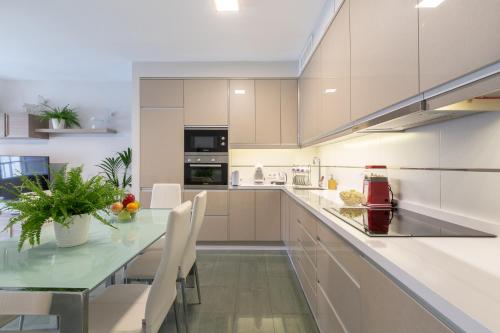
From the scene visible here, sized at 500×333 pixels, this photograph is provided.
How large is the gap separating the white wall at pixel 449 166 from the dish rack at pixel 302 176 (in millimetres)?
1463

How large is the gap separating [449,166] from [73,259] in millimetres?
1875

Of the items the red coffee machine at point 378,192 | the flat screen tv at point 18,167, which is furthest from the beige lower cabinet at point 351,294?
the flat screen tv at point 18,167

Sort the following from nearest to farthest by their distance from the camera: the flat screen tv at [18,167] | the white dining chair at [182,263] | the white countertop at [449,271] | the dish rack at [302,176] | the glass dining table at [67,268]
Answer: the white countertop at [449,271]
the glass dining table at [67,268]
the white dining chair at [182,263]
the dish rack at [302,176]
the flat screen tv at [18,167]

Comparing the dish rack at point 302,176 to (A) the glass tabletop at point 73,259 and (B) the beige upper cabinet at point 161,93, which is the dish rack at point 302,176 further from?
(A) the glass tabletop at point 73,259

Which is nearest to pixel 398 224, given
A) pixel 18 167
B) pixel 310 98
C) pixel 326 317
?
pixel 326 317

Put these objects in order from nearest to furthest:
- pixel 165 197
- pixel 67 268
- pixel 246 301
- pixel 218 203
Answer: pixel 67 268 < pixel 246 301 < pixel 165 197 < pixel 218 203

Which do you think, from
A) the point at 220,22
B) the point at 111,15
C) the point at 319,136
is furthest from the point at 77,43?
the point at 319,136

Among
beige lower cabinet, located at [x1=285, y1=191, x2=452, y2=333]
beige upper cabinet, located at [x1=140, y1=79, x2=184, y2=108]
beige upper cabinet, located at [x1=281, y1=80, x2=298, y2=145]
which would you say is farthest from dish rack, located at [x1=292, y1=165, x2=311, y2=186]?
beige upper cabinet, located at [x1=140, y1=79, x2=184, y2=108]

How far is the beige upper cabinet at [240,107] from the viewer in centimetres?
394

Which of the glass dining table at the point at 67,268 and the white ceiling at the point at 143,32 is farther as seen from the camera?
the white ceiling at the point at 143,32

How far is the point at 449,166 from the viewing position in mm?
1432

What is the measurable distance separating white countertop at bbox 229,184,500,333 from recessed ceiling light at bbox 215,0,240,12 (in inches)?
89.1

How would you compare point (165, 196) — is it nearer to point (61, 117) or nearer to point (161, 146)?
point (161, 146)

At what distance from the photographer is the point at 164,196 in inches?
118
